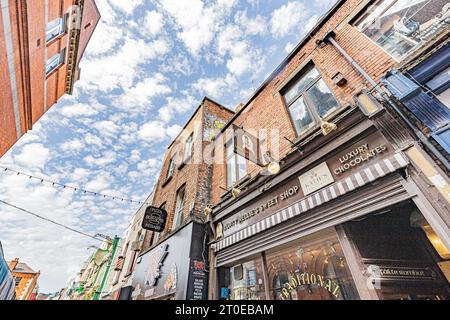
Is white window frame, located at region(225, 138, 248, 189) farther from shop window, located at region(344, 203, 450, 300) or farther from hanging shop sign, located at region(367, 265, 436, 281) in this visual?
hanging shop sign, located at region(367, 265, 436, 281)

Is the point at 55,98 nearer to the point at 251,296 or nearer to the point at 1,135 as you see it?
the point at 1,135

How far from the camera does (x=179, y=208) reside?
30.1ft

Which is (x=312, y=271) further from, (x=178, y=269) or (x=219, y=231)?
(x=178, y=269)

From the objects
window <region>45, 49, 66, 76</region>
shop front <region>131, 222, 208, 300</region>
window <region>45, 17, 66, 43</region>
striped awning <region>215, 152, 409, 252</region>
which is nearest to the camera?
striped awning <region>215, 152, 409, 252</region>

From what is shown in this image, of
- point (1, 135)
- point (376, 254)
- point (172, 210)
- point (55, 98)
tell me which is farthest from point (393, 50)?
point (55, 98)

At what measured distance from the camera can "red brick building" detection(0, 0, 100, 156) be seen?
728 cm

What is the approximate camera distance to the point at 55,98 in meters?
13.6

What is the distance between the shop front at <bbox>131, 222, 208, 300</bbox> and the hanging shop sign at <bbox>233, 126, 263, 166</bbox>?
3116 mm

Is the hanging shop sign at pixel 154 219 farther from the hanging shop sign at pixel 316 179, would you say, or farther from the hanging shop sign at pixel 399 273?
the hanging shop sign at pixel 399 273

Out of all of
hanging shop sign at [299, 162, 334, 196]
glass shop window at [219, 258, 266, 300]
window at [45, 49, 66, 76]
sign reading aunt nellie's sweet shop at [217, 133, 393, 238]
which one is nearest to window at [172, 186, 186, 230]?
glass shop window at [219, 258, 266, 300]

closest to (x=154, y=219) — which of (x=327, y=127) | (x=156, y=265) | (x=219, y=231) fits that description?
(x=156, y=265)

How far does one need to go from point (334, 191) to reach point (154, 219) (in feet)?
25.6

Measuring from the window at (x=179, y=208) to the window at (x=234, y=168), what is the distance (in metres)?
2.61

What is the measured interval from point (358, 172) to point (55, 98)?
17.9 meters
